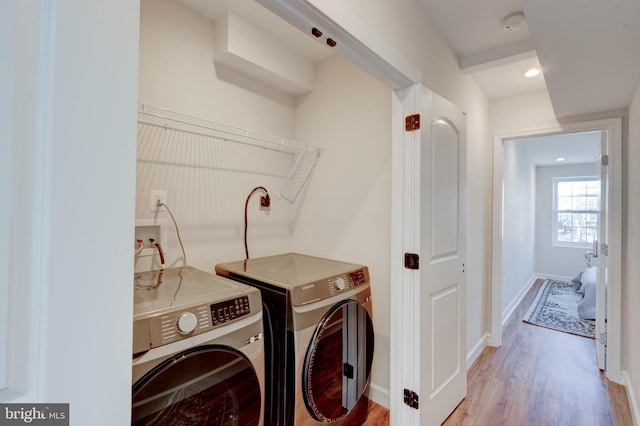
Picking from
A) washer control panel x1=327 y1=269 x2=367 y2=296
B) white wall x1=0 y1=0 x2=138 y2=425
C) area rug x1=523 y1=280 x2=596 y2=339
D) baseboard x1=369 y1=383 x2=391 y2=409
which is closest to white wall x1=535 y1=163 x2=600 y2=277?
area rug x1=523 y1=280 x2=596 y2=339

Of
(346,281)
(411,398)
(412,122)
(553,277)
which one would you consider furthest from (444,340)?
(553,277)

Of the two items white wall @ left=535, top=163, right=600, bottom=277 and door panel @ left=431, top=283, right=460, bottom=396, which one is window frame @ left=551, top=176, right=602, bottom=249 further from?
door panel @ left=431, top=283, right=460, bottom=396

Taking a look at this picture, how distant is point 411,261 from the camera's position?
1.56m

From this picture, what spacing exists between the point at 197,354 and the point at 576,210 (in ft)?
23.2

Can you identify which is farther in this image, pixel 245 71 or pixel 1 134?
pixel 245 71

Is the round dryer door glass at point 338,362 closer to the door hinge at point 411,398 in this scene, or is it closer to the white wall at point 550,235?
the door hinge at point 411,398

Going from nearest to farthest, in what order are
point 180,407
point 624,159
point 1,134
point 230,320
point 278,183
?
point 1,134 → point 180,407 → point 230,320 → point 624,159 → point 278,183

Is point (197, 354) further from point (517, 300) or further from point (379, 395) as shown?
point (517, 300)

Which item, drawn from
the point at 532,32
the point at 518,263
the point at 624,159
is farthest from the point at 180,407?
the point at 518,263

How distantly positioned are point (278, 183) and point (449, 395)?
6.16 ft

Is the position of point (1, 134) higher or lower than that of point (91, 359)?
higher

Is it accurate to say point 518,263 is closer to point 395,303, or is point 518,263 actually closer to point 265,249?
point 395,303

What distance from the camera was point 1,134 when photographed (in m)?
0.43

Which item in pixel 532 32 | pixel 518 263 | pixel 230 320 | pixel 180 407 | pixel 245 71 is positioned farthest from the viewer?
pixel 518 263
